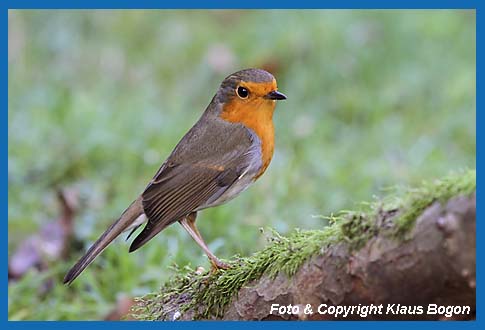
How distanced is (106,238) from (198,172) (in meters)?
0.49

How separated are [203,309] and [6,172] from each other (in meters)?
2.85

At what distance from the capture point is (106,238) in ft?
12.2

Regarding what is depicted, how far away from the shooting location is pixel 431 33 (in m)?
8.26

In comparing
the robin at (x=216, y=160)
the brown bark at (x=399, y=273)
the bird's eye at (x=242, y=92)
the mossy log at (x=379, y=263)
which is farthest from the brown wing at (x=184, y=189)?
the brown bark at (x=399, y=273)

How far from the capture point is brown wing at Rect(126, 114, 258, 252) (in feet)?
12.3

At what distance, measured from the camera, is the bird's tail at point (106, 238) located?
360 centimetres

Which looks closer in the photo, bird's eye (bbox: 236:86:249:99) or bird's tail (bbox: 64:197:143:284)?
bird's tail (bbox: 64:197:143:284)

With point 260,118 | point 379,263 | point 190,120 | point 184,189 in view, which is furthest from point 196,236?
point 190,120

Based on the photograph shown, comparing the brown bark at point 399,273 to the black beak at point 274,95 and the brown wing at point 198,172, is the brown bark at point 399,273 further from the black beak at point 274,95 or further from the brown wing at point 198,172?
the black beak at point 274,95

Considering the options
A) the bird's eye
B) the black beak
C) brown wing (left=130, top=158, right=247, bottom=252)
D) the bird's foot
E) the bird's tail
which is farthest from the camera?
the bird's eye

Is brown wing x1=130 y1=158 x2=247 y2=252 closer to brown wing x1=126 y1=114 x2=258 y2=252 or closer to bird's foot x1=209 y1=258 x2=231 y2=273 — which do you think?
brown wing x1=126 y1=114 x2=258 y2=252

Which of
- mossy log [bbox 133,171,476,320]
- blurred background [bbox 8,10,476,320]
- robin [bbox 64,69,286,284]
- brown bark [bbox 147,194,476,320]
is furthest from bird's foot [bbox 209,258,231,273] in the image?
blurred background [bbox 8,10,476,320]

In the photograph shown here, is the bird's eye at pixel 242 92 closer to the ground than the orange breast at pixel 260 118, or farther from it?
farther from it

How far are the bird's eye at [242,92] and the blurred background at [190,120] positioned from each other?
0.79 metres
